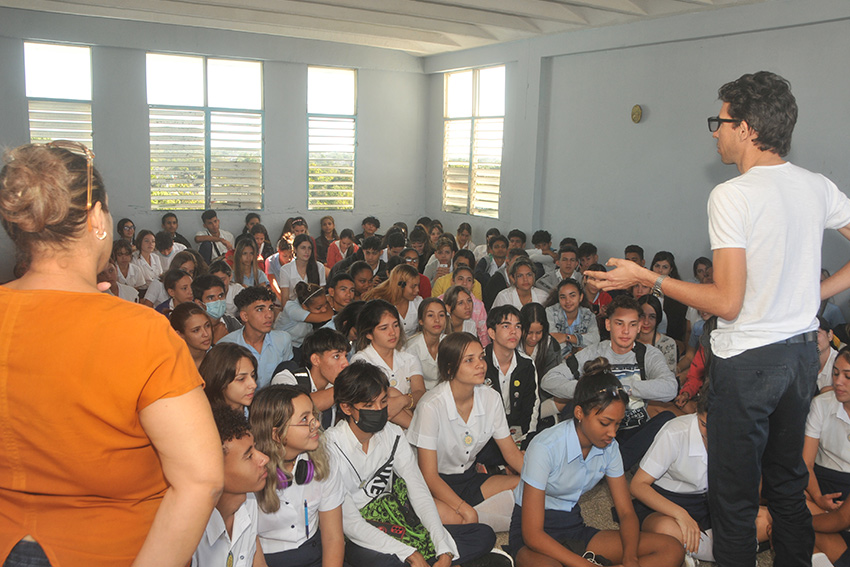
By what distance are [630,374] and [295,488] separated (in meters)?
2.18

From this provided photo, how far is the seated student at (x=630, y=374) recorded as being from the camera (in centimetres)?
371

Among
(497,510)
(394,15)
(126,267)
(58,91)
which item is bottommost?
(497,510)

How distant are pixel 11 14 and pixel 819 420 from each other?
9577 mm

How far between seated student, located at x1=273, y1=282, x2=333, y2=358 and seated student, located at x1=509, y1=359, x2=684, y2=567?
2379 mm

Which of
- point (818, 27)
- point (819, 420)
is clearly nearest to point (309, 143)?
point (818, 27)

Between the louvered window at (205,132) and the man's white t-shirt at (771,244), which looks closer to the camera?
the man's white t-shirt at (771,244)

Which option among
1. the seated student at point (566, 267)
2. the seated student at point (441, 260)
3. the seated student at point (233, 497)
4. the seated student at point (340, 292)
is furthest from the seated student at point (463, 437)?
the seated student at point (441, 260)

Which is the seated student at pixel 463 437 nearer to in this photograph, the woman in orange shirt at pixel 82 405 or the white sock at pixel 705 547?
the white sock at pixel 705 547

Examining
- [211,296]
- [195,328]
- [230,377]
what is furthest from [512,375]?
[211,296]

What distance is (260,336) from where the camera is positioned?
4035 mm

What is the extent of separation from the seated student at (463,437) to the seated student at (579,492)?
1.17 ft

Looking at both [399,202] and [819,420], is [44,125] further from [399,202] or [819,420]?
[819,420]

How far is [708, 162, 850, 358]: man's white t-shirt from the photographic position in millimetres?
1806

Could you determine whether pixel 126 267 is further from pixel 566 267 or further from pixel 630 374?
pixel 630 374
